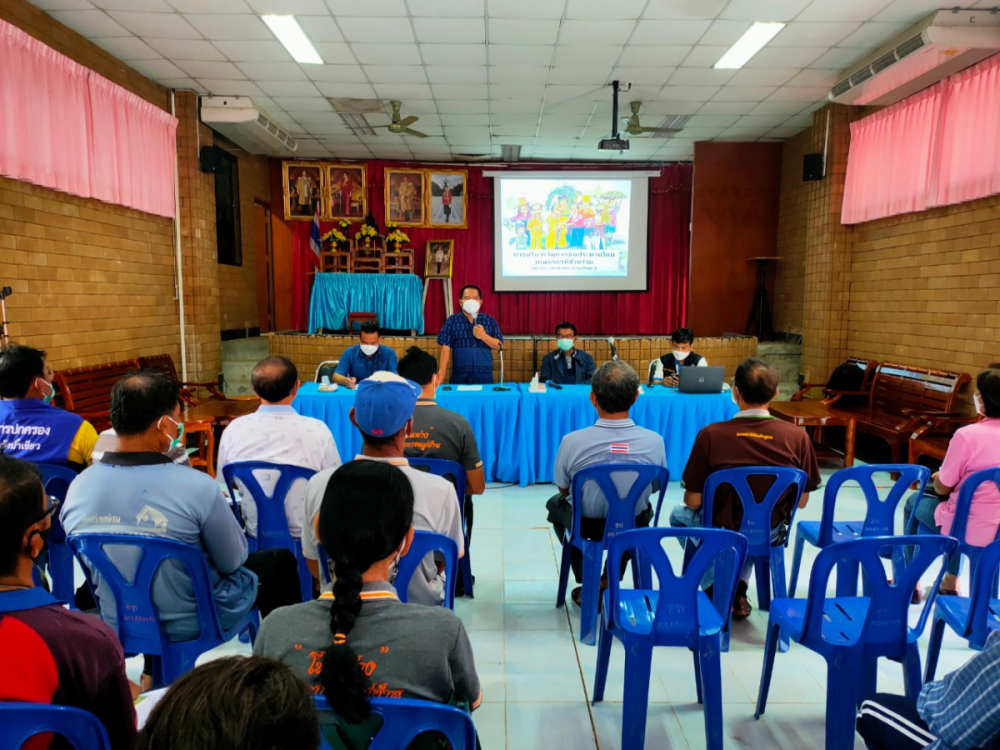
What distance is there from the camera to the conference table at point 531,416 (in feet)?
15.1

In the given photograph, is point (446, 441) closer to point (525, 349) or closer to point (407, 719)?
point (407, 719)

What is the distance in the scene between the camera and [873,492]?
8.05 ft

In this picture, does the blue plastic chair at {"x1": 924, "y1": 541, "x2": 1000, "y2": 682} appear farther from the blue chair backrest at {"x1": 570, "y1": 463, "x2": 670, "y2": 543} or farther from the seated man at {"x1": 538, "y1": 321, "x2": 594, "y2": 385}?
the seated man at {"x1": 538, "y1": 321, "x2": 594, "y2": 385}

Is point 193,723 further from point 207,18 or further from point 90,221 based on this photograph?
point 90,221

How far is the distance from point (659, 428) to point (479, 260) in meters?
5.69

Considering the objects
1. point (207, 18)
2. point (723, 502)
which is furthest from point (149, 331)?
point (723, 502)

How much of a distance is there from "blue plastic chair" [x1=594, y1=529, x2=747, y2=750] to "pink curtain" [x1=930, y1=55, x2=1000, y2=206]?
14.9 ft

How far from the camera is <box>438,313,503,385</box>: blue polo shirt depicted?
5.56 metres

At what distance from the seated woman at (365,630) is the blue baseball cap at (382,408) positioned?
2.03ft

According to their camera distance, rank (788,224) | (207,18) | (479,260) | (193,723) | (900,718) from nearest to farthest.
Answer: (193,723)
(900,718)
(207,18)
(788,224)
(479,260)

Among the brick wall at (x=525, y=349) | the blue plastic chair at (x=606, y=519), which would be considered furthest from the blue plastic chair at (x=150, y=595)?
the brick wall at (x=525, y=349)

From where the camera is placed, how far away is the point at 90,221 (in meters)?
5.18

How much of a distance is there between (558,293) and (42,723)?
9.18 m

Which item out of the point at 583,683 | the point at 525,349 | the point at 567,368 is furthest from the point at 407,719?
the point at 525,349
